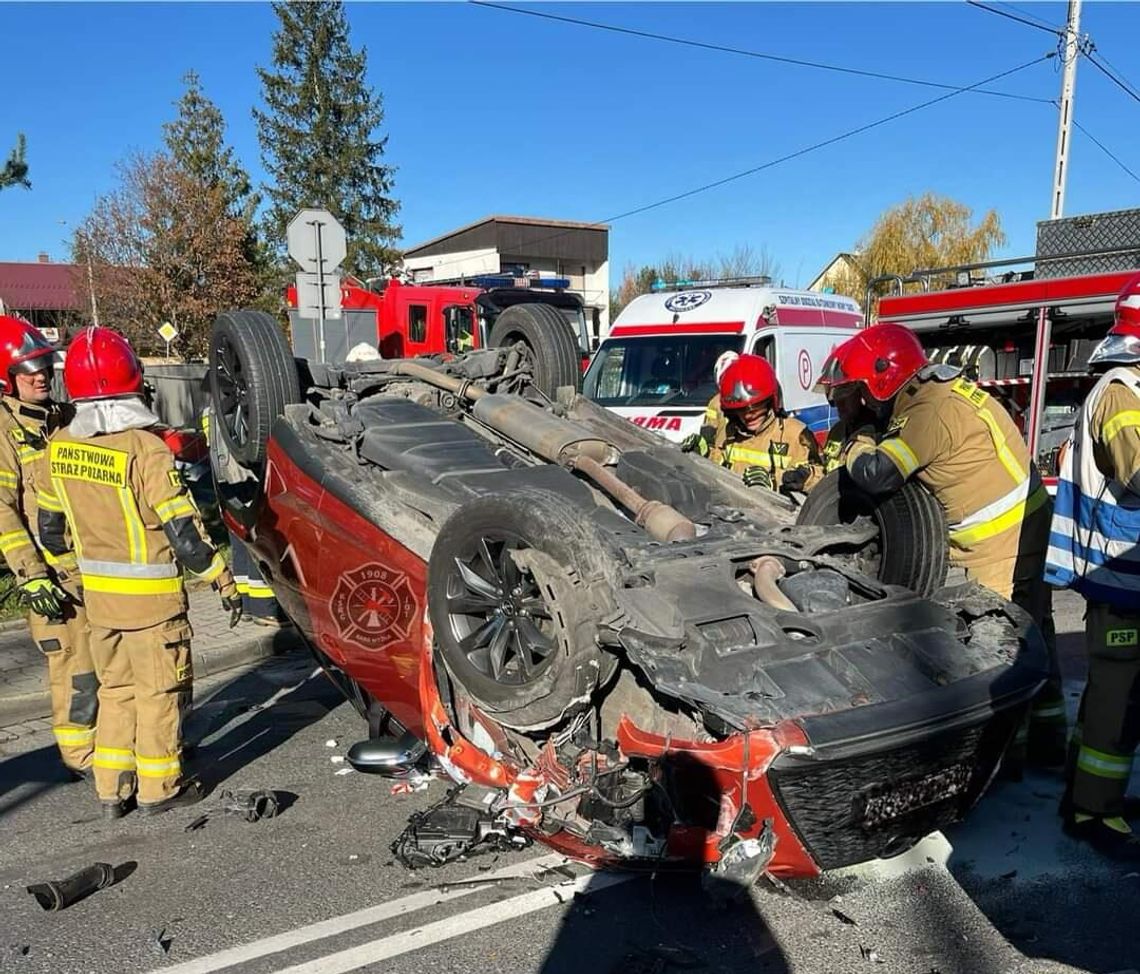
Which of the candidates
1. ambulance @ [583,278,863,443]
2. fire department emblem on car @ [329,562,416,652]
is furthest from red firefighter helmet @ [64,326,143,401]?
ambulance @ [583,278,863,443]

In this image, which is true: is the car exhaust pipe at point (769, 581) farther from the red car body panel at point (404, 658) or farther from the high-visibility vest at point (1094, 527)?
the high-visibility vest at point (1094, 527)

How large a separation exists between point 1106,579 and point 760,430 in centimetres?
239

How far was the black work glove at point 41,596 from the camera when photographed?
3.96m

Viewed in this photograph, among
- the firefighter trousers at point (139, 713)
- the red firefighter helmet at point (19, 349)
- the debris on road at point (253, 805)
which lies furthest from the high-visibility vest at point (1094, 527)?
the red firefighter helmet at point (19, 349)

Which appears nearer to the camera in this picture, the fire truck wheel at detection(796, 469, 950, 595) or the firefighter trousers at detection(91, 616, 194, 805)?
the fire truck wheel at detection(796, 469, 950, 595)

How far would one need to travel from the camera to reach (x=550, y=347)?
5672 millimetres

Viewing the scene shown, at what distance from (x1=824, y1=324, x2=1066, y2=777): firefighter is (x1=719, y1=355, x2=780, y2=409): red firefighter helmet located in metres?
1.24

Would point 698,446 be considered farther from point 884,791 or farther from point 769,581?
point 884,791

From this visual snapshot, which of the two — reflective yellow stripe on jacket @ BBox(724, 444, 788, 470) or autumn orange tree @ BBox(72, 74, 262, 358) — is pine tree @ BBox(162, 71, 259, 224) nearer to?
autumn orange tree @ BBox(72, 74, 262, 358)

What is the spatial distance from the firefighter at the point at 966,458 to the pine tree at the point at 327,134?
105ft

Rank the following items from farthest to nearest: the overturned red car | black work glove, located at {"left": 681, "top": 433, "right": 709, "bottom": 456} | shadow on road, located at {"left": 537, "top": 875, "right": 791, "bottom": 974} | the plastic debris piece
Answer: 1. black work glove, located at {"left": 681, "top": 433, "right": 709, "bottom": 456}
2. the plastic debris piece
3. shadow on road, located at {"left": 537, "top": 875, "right": 791, "bottom": 974}
4. the overturned red car

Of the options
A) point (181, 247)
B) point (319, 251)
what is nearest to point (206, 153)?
point (181, 247)

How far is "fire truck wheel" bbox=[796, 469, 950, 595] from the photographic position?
3322mm

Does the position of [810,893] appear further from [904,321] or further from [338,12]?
[338,12]
